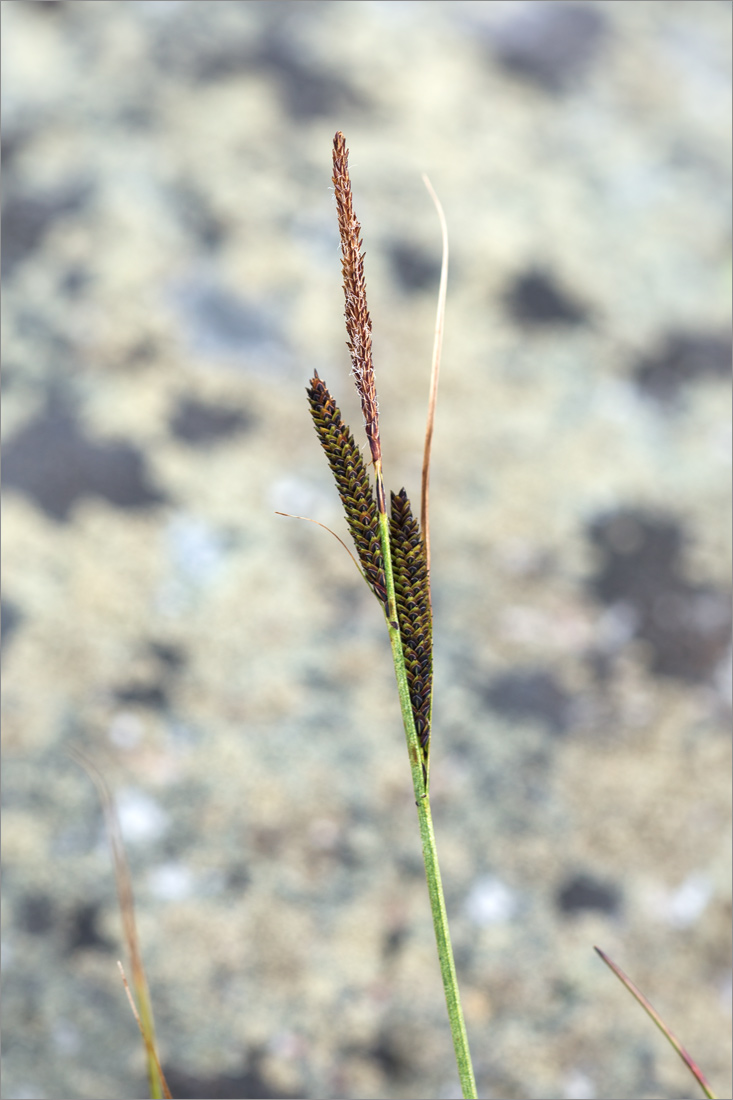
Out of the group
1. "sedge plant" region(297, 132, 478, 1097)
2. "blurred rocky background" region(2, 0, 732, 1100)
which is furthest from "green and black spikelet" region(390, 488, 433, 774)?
"blurred rocky background" region(2, 0, 732, 1100)

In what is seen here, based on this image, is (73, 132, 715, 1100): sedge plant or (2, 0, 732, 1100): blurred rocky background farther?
(2, 0, 732, 1100): blurred rocky background

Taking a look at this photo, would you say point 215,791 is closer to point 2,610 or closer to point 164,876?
point 164,876

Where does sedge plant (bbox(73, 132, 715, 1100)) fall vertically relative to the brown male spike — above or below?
below

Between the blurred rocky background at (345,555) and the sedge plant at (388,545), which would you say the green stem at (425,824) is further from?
the blurred rocky background at (345,555)

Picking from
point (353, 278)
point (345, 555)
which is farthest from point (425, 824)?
point (345, 555)

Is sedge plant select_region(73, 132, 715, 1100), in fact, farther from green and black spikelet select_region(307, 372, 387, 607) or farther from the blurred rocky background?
the blurred rocky background

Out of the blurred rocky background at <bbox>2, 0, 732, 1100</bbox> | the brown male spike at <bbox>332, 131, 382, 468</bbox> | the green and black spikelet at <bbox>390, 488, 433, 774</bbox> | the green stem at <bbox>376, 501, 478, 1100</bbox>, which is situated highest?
the blurred rocky background at <bbox>2, 0, 732, 1100</bbox>

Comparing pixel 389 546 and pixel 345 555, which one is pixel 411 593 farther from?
pixel 345 555
